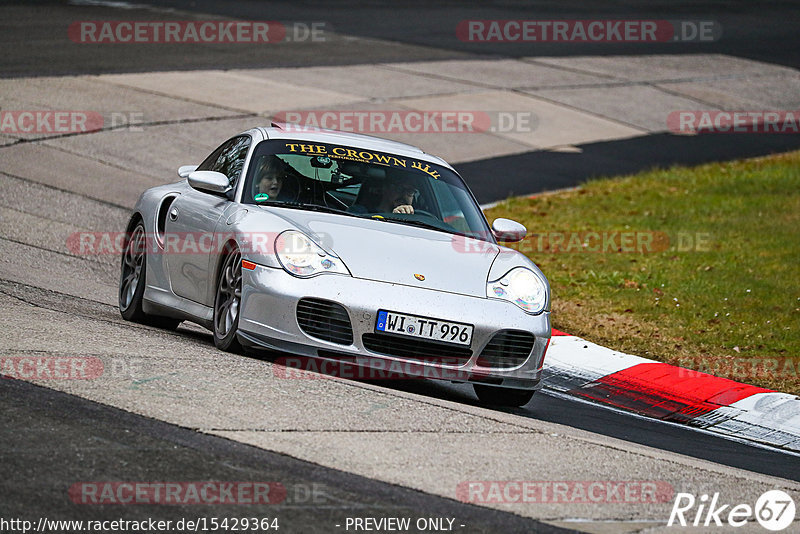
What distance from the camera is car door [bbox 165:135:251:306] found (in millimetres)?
7828

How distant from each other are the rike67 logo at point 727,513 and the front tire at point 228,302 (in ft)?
9.38

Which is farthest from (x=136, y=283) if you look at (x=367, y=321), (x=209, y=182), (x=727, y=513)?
(x=727, y=513)

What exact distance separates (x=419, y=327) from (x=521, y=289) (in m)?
0.83

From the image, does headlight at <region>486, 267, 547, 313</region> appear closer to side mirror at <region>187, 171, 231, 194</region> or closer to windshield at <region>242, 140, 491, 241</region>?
windshield at <region>242, 140, 491, 241</region>

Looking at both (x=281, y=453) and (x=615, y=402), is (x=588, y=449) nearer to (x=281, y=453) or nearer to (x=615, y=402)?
(x=281, y=453)

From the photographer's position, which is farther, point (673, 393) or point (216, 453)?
point (673, 393)

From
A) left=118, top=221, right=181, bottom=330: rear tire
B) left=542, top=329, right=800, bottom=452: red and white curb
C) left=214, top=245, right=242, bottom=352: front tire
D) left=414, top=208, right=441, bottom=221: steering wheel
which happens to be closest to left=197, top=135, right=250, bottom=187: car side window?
left=118, top=221, right=181, bottom=330: rear tire

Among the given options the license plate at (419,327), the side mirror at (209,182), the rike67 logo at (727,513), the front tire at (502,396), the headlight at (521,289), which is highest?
the side mirror at (209,182)

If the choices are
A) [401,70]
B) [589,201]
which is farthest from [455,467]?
[401,70]

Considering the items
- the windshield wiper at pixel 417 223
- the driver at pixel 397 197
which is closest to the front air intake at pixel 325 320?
the windshield wiper at pixel 417 223

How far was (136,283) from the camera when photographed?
8.87 m

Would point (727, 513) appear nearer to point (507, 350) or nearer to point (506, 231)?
point (507, 350)

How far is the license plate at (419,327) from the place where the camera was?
683 centimetres

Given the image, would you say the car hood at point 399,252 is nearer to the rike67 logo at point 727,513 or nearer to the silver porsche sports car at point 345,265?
the silver porsche sports car at point 345,265
